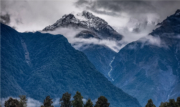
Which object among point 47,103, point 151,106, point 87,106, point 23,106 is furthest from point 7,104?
point 151,106

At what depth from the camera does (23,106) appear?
16050cm

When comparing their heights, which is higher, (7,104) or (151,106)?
(151,106)

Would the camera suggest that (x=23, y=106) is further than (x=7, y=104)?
Yes

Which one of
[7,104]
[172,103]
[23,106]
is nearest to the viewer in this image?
[7,104]

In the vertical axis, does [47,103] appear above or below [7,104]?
above

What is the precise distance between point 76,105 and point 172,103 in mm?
44972

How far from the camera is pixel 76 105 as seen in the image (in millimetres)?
169125

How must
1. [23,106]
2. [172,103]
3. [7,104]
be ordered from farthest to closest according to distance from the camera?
[172,103], [23,106], [7,104]

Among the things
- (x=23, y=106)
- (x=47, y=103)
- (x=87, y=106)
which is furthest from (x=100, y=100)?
(x=23, y=106)

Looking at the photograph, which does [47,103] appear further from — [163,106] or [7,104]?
[163,106]

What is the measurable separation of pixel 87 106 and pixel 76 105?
6.04m

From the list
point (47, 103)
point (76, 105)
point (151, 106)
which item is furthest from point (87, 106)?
point (151, 106)

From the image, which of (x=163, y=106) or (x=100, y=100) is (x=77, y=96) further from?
(x=163, y=106)

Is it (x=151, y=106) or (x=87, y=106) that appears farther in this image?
(x=151, y=106)
